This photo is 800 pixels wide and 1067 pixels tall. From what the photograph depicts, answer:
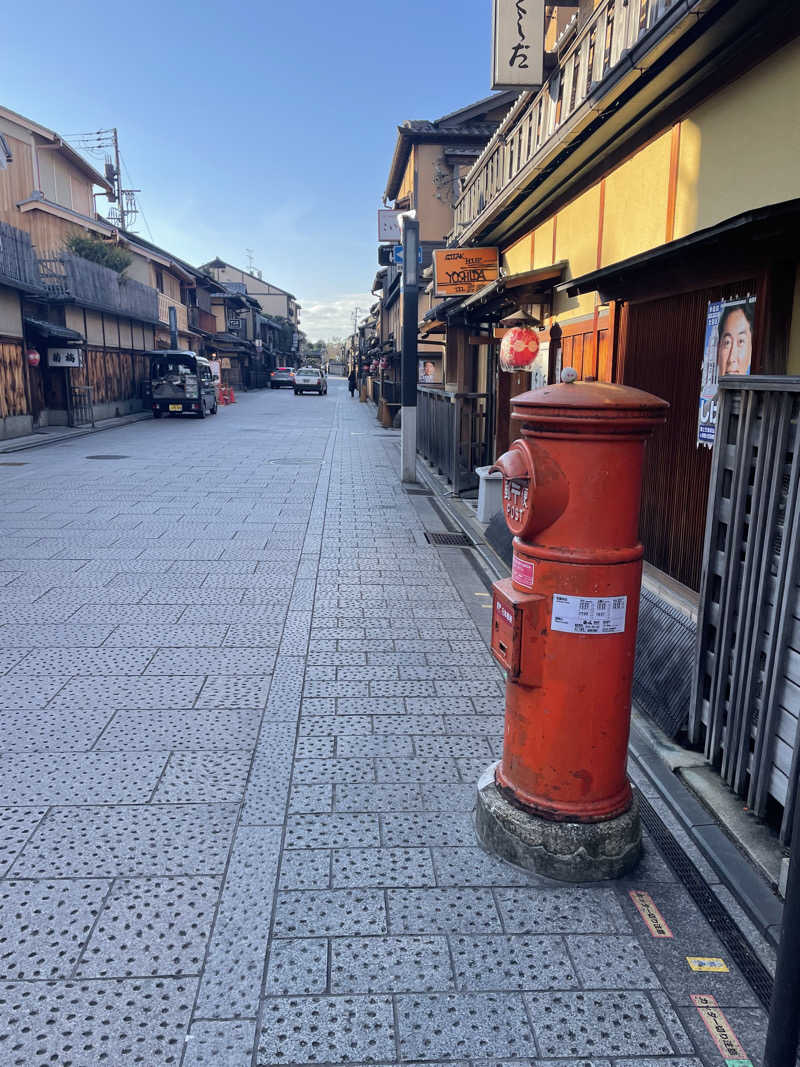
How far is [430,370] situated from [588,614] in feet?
80.2

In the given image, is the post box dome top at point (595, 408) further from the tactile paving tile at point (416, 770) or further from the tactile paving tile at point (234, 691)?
the tactile paving tile at point (234, 691)

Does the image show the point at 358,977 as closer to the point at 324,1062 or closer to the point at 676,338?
the point at 324,1062

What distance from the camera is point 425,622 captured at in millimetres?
6297

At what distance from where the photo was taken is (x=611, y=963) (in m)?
2.64

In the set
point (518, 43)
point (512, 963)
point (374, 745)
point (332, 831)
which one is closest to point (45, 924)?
point (332, 831)

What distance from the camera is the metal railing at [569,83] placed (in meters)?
5.40

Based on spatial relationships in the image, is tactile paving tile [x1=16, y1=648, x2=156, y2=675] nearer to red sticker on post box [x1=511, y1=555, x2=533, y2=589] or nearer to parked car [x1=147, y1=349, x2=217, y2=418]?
red sticker on post box [x1=511, y1=555, x2=533, y2=589]

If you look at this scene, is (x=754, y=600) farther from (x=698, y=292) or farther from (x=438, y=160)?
(x=438, y=160)

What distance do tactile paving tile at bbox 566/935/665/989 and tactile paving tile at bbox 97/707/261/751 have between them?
2.12 m

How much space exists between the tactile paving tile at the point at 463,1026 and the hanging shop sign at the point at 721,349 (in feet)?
10.0

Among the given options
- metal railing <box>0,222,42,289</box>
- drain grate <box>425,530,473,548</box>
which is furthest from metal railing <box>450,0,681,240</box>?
metal railing <box>0,222,42,289</box>

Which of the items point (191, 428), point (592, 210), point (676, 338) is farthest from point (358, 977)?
point (191, 428)

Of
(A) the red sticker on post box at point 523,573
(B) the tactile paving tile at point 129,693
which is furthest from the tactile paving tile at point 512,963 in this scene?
(B) the tactile paving tile at point 129,693

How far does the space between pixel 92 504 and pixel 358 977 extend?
989cm
